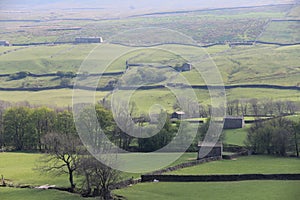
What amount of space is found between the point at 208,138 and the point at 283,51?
72.8 meters

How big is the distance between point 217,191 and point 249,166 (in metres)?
9.19

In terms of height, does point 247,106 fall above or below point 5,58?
below

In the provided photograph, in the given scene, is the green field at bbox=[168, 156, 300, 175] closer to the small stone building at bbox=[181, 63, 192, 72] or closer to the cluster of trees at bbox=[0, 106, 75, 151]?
the cluster of trees at bbox=[0, 106, 75, 151]

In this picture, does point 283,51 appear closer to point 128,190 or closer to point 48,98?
point 48,98

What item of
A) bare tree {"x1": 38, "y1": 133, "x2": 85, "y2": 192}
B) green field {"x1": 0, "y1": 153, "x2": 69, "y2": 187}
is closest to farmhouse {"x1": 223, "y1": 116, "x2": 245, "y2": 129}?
green field {"x1": 0, "y1": 153, "x2": 69, "y2": 187}

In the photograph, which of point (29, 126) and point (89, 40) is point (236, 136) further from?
point (89, 40)

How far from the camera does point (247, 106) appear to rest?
7856 centimetres

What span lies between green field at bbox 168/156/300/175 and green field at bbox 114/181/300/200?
307 centimetres

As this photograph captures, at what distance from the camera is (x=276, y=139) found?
176 feet

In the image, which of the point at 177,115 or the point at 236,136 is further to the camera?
the point at 177,115

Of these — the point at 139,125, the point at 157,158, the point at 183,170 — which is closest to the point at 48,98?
the point at 139,125

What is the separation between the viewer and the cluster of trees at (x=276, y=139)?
53.6 m

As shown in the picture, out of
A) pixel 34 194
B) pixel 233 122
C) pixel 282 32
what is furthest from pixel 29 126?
pixel 282 32

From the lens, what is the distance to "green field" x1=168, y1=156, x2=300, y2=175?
145 ft
